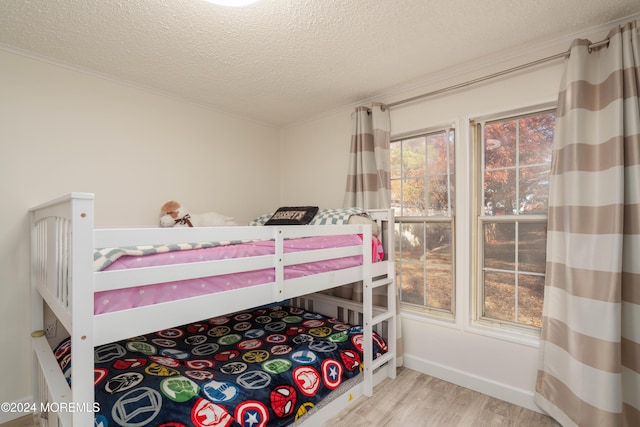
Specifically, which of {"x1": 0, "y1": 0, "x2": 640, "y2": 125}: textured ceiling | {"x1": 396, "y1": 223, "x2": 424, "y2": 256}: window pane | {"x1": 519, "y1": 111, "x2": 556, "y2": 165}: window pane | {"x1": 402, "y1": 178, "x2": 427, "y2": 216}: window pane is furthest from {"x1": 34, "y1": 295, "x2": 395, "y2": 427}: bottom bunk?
{"x1": 0, "y1": 0, "x2": 640, "y2": 125}: textured ceiling

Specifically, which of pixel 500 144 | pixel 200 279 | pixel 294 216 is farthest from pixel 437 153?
pixel 200 279

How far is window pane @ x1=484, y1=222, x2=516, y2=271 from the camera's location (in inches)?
88.2

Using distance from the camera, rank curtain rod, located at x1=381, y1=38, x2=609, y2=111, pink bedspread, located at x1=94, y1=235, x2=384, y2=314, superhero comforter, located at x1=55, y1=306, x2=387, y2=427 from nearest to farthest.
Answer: pink bedspread, located at x1=94, y1=235, x2=384, y2=314 < superhero comforter, located at x1=55, y1=306, x2=387, y2=427 < curtain rod, located at x1=381, y1=38, x2=609, y2=111

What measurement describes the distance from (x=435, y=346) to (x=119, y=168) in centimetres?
288

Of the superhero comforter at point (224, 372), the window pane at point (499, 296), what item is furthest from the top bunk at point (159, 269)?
the window pane at point (499, 296)

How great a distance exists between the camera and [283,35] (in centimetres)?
189

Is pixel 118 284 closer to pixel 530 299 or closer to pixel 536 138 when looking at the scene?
pixel 530 299

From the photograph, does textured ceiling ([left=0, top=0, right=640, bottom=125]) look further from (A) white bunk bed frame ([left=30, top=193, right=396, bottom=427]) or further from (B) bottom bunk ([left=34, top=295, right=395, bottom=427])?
(B) bottom bunk ([left=34, top=295, right=395, bottom=427])

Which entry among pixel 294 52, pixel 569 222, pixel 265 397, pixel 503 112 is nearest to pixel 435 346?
pixel 569 222

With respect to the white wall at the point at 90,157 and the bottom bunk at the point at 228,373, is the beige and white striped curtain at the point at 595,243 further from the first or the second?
the white wall at the point at 90,157

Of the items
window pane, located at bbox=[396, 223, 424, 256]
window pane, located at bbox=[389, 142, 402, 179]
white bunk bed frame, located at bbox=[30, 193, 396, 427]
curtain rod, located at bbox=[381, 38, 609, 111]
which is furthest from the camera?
window pane, located at bbox=[389, 142, 402, 179]

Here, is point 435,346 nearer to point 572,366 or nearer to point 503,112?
point 572,366

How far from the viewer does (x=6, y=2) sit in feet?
5.23

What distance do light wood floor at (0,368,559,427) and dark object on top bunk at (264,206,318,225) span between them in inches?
55.1
